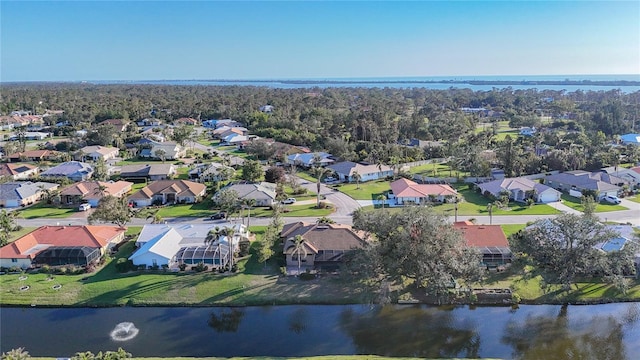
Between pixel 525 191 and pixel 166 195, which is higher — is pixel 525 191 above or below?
above

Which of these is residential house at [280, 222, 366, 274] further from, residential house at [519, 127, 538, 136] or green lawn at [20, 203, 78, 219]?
residential house at [519, 127, 538, 136]

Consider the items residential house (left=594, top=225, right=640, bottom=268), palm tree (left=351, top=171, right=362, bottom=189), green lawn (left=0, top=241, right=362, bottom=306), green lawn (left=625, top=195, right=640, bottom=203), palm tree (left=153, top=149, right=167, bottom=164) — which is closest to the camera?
green lawn (left=0, top=241, right=362, bottom=306)

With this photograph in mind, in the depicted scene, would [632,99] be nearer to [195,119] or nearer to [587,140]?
[587,140]

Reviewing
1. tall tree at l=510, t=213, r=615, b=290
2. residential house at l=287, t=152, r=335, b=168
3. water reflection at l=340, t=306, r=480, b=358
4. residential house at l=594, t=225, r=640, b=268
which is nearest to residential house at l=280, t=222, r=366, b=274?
water reflection at l=340, t=306, r=480, b=358

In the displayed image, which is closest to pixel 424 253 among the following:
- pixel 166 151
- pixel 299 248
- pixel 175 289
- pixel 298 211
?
pixel 299 248

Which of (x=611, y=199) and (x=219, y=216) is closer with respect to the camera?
(x=219, y=216)

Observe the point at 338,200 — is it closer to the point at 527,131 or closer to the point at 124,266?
the point at 124,266

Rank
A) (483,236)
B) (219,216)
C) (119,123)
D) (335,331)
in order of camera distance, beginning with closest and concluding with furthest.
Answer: (335,331) < (483,236) < (219,216) < (119,123)
